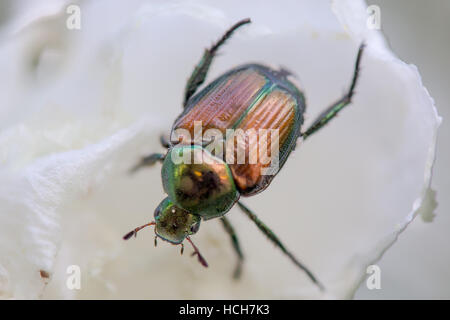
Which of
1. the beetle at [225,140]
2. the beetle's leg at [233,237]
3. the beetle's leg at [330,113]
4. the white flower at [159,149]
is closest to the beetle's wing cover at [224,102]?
the beetle at [225,140]

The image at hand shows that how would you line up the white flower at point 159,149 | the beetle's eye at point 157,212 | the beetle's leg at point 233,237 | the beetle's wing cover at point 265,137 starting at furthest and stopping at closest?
the beetle's leg at point 233,237 → the beetle's eye at point 157,212 → the beetle's wing cover at point 265,137 → the white flower at point 159,149

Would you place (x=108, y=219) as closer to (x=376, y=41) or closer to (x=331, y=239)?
(x=331, y=239)

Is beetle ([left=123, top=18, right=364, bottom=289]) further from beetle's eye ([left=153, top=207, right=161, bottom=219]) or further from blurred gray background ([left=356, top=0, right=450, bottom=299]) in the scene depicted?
blurred gray background ([left=356, top=0, right=450, bottom=299])

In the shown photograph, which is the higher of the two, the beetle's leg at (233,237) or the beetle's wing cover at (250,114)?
the beetle's wing cover at (250,114)

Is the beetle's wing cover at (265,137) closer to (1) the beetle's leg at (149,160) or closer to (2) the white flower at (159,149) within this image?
(2) the white flower at (159,149)

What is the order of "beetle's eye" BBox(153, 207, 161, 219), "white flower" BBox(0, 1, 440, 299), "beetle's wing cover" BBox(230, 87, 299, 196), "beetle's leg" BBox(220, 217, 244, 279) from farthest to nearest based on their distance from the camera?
"beetle's leg" BBox(220, 217, 244, 279)
"beetle's eye" BBox(153, 207, 161, 219)
"beetle's wing cover" BBox(230, 87, 299, 196)
"white flower" BBox(0, 1, 440, 299)

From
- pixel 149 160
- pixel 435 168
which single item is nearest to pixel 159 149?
pixel 149 160

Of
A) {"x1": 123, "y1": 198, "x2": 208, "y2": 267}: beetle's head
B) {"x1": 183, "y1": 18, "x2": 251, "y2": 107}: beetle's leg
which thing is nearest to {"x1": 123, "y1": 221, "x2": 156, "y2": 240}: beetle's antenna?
{"x1": 123, "y1": 198, "x2": 208, "y2": 267}: beetle's head
